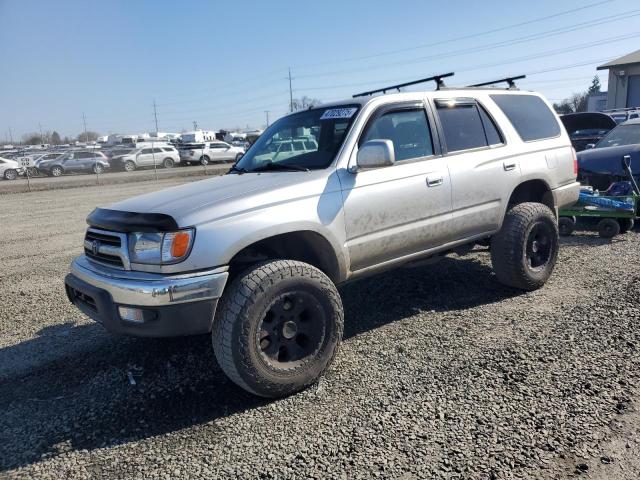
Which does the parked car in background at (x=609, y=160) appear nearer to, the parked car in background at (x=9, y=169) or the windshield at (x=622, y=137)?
the windshield at (x=622, y=137)

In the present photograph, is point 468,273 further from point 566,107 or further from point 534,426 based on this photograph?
point 566,107

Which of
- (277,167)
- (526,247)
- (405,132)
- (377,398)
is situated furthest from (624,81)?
(377,398)

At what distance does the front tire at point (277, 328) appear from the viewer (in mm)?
3219

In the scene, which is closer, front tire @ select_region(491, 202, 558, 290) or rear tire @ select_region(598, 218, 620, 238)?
front tire @ select_region(491, 202, 558, 290)

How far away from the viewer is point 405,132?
14.3 ft

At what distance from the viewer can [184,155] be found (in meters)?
36.7

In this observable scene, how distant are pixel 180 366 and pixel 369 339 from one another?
1534 millimetres

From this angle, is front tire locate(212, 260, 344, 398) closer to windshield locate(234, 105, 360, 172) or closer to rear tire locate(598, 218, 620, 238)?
windshield locate(234, 105, 360, 172)

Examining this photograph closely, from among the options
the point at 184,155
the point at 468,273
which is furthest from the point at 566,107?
the point at 468,273

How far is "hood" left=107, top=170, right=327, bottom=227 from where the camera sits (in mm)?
3260

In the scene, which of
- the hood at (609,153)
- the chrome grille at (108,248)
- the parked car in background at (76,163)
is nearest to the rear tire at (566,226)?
the hood at (609,153)

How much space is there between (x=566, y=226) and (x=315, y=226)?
19.1ft

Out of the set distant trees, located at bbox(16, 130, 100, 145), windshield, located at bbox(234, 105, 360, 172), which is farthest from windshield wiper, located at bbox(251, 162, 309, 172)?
distant trees, located at bbox(16, 130, 100, 145)

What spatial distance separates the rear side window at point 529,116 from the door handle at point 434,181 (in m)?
1.40
